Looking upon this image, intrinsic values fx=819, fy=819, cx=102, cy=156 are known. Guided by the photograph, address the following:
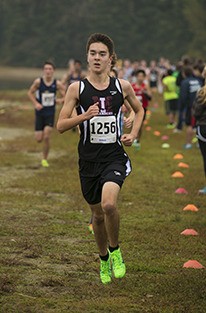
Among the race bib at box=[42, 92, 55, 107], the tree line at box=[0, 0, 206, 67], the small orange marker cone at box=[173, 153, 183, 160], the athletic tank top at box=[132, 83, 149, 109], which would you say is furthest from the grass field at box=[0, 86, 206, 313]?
the tree line at box=[0, 0, 206, 67]

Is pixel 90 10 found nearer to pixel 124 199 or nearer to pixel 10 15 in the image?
pixel 10 15

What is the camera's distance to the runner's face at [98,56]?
23.7 ft

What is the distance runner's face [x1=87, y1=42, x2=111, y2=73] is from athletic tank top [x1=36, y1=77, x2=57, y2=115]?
28.2ft

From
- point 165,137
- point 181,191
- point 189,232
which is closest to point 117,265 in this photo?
point 189,232

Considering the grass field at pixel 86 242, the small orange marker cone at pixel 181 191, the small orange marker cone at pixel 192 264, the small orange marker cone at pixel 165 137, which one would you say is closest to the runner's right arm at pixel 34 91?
the grass field at pixel 86 242

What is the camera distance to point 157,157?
1802cm

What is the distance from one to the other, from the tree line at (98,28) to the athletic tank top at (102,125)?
250 ft

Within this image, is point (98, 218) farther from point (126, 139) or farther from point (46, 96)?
point (46, 96)

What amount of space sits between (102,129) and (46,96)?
28.9 ft

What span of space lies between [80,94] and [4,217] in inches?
146

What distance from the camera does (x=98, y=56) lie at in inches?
284

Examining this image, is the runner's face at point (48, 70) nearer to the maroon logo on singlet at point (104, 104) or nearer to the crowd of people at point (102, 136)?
the crowd of people at point (102, 136)

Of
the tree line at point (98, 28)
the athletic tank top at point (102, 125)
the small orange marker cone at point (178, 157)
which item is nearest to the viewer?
the athletic tank top at point (102, 125)

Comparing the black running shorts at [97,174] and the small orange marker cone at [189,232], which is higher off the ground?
the black running shorts at [97,174]
